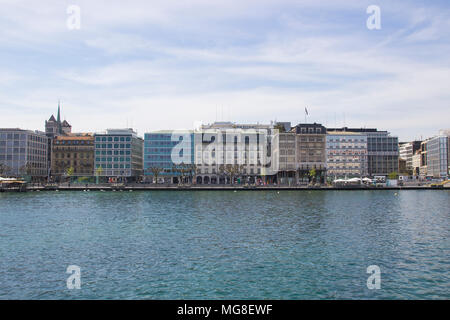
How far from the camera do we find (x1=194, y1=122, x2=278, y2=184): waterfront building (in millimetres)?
194875

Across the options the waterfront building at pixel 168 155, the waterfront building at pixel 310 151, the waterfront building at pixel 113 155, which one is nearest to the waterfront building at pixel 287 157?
the waterfront building at pixel 310 151

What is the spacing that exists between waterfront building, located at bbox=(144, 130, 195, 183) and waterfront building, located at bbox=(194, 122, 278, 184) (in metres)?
4.44

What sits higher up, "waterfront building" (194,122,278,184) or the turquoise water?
"waterfront building" (194,122,278,184)

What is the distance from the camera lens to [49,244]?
38.8 m

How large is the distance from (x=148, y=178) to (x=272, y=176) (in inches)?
2395

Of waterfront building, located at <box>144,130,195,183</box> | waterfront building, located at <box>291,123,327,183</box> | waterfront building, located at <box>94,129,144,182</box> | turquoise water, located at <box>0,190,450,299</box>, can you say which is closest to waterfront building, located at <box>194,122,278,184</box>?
waterfront building, located at <box>144,130,195,183</box>

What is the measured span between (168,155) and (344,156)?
87170mm

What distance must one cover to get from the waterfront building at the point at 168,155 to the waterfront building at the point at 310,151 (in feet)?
172

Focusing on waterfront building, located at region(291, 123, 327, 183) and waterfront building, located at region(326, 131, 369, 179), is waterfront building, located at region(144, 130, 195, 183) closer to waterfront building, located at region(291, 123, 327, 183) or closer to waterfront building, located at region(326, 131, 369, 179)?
waterfront building, located at region(291, 123, 327, 183)

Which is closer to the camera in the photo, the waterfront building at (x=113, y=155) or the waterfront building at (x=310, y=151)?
the waterfront building at (x=310, y=151)

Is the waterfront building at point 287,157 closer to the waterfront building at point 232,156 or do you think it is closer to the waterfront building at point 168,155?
the waterfront building at point 232,156

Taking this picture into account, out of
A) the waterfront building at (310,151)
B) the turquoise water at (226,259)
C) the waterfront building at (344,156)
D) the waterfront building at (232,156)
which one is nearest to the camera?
the turquoise water at (226,259)

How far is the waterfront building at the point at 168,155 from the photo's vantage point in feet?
641
